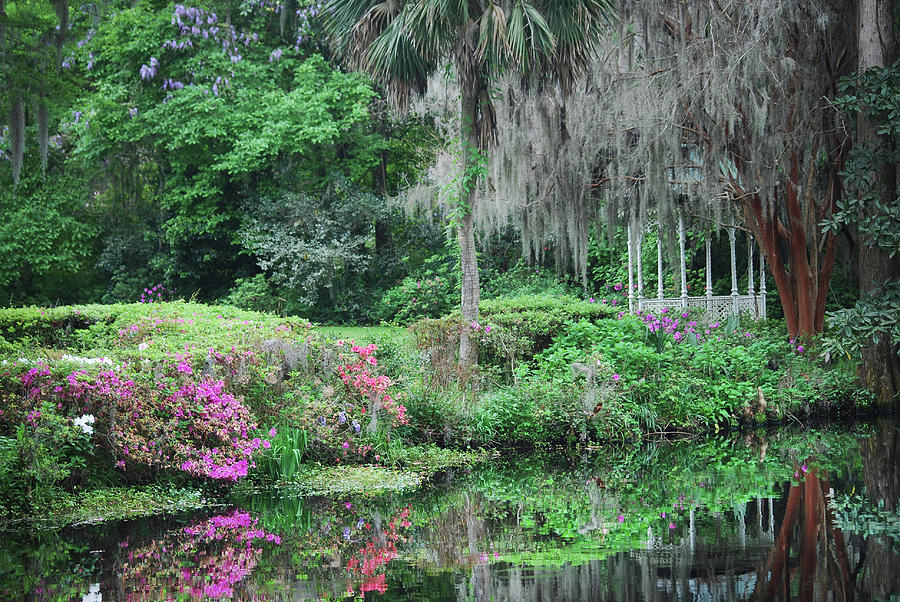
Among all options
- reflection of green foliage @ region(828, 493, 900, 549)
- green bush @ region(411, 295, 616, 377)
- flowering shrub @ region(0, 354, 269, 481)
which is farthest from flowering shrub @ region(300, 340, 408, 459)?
reflection of green foliage @ region(828, 493, 900, 549)

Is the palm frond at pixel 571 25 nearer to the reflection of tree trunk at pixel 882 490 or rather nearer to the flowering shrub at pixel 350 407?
the flowering shrub at pixel 350 407

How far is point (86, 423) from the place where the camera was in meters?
6.69

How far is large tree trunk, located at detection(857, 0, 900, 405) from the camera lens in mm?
11562

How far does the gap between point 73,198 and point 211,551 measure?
21.8 metres

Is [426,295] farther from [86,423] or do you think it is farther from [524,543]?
[524,543]

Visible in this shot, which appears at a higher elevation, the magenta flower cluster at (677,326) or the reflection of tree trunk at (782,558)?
the magenta flower cluster at (677,326)

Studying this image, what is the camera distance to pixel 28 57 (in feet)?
32.4

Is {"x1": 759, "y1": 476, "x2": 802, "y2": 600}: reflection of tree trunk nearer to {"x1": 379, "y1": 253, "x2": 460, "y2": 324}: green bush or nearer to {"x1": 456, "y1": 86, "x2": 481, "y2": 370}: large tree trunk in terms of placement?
{"x1": 456, "y1": 86, "x2": 481, "y2": 370}: large tree trunk

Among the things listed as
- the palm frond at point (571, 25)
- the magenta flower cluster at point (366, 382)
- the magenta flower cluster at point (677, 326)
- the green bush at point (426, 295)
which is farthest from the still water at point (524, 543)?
the green bush at point (426, 295)

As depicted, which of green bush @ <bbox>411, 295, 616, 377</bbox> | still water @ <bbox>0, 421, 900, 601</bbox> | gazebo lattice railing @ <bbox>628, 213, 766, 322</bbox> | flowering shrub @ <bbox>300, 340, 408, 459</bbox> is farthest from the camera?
gazebo lattice railing @ <bbox>628, 213, 766, 322</bbox>

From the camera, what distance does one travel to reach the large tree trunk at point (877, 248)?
37.9 ft

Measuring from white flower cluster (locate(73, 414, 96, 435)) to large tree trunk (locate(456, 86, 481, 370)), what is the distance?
5007 mm

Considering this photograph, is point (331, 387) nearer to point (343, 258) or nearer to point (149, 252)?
point (343, 258)

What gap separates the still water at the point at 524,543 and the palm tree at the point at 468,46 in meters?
3.99
